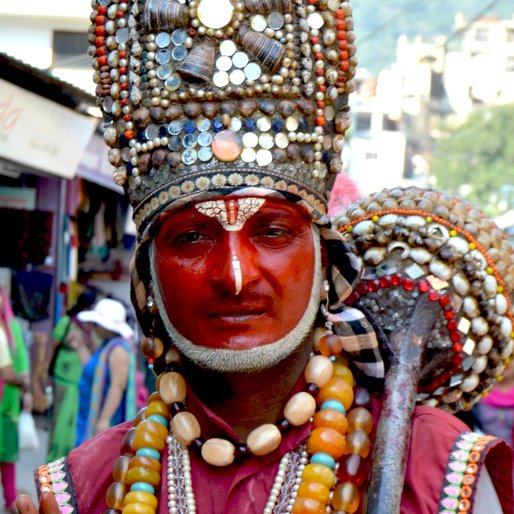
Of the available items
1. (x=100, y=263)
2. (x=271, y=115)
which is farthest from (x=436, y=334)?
(x=100, y=263)

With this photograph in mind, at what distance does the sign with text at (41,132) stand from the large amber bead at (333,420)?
695 cm

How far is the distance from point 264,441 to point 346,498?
271 mm

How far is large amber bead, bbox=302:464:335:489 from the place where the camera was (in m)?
2.96

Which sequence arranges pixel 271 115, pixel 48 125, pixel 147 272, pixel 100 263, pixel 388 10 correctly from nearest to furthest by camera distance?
pixel 271 115 < pixel 147 272 < pixel 48 125 < pixel 100 263 < pixel 388 10

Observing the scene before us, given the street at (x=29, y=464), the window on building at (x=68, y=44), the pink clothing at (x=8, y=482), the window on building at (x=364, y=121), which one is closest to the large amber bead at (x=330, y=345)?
the pink clothing at (x=8, y=482)

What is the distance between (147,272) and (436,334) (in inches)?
33.6

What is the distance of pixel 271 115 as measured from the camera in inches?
119

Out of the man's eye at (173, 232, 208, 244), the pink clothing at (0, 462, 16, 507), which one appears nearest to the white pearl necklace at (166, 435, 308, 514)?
the man's eye at (173, 232, 208, 244)

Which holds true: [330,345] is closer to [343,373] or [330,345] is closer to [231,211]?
[343,373]

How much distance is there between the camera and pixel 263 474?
10.0 ft

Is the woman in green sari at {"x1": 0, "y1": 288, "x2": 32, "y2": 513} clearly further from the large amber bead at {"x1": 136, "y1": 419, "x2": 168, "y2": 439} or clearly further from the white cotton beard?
the white cotton beard

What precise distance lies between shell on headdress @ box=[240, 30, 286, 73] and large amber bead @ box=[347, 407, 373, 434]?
95 centimetres

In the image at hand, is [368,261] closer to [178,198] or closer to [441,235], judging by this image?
[441,235]

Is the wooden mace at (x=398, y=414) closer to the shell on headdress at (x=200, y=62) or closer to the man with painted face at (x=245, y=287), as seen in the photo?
the man with painted face at (x=245, y=287)
